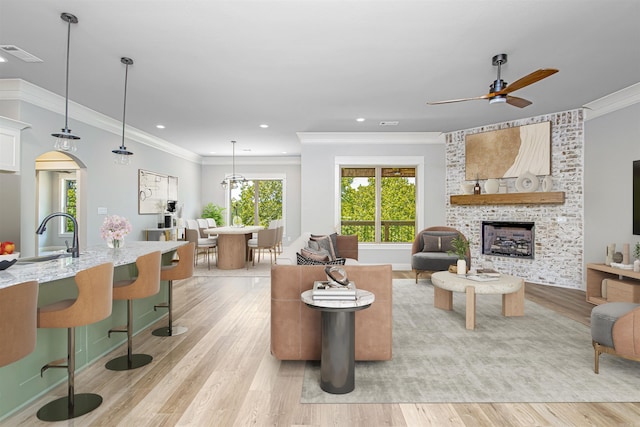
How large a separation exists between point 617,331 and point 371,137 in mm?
5489

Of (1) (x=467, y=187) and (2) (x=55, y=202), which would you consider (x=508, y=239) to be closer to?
(1) (x=467, y=187)

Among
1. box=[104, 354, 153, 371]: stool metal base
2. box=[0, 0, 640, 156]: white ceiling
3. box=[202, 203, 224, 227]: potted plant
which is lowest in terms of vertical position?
box=[104, 354, 153, 371]: stool metal base

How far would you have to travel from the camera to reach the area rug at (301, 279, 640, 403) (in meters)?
2.50

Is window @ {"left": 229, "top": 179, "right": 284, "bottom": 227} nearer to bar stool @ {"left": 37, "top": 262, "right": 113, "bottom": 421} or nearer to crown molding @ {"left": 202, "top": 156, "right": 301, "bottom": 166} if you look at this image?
crown molding @ {"left": 202, "top": 156, "right": 301, "bottom": 166}

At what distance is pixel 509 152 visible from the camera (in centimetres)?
Answer: 650

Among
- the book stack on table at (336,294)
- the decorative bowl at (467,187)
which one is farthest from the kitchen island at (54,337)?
the decorative bowl at (467,187)

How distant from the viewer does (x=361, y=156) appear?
757 centimetres

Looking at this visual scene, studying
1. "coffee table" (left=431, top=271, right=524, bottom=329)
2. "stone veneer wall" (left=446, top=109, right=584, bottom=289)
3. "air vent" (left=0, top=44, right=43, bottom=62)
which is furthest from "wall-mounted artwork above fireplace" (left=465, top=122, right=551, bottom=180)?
"air vent" (left=0, top=44, right=43, bottom=62)

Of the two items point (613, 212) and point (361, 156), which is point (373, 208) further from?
point (613, 212)

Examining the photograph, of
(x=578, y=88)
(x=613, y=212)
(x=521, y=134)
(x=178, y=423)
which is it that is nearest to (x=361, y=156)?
(x=521, y=134)

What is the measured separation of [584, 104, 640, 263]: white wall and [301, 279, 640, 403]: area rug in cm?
200

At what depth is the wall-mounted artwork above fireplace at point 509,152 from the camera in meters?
6.16

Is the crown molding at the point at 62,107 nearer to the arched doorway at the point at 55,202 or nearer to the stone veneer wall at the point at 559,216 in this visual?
the arched doorway at the point at 55,202

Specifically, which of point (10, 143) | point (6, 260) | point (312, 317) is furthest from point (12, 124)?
point (312, 317)
